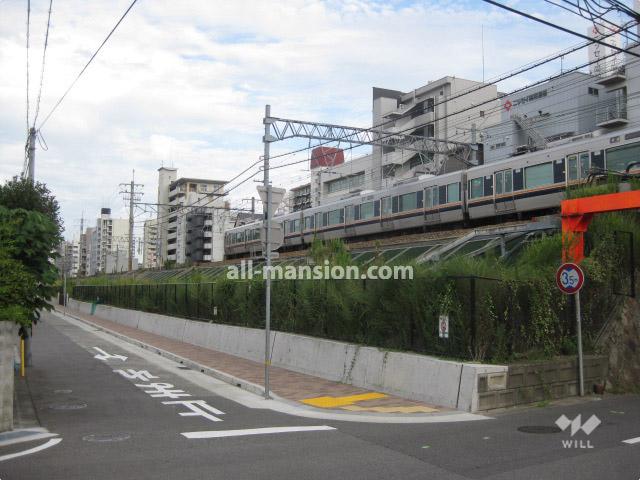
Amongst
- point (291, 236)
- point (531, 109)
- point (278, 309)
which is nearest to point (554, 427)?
point (278, 309)

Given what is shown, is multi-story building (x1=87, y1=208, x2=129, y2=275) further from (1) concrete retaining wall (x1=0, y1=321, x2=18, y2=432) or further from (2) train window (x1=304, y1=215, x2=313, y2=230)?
(1) concrete retaining wall (x1=0, y1=321, x2=18, y2=432)

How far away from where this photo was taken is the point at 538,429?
30.3ft

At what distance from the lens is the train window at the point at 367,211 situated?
3241 centimetres

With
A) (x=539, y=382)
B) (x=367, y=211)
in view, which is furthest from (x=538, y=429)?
(x=367, y=211)

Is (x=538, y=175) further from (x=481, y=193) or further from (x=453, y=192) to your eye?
(x=453, y=192)

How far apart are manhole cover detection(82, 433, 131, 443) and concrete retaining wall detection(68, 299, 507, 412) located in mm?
5590

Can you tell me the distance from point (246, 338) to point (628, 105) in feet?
145

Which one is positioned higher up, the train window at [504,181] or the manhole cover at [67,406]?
the train window at [504,181]

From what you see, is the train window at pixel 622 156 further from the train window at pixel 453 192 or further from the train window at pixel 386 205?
the train window at pixel 386 205

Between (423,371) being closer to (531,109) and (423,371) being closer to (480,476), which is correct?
(480,476)

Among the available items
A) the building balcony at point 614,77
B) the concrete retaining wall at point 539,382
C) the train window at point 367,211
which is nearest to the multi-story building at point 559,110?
the building balcony at point 614,77

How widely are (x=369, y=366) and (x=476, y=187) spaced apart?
47.2 ft

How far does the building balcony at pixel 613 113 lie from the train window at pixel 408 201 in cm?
2780

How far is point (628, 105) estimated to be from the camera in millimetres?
50781
